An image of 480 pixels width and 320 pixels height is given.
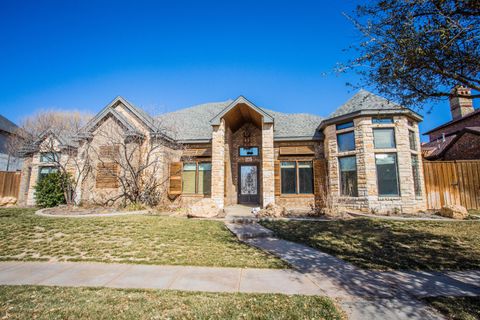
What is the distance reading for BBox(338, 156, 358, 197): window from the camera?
1120 centimetres

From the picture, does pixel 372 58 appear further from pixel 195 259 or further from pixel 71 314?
pixel 71 314

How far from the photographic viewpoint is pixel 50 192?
12.8 meters

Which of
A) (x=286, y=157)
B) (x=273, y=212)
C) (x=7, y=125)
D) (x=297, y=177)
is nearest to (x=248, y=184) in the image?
(x=286, y=157)

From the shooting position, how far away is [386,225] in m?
7.89

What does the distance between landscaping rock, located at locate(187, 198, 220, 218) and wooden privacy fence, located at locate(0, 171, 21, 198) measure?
15.4 m

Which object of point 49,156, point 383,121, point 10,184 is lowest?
point 10,184

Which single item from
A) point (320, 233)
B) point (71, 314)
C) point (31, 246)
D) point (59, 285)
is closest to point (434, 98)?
point (320, 233)

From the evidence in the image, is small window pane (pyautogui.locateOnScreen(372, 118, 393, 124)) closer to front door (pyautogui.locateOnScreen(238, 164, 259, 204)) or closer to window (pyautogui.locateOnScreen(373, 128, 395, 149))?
window (pyautogui.locateOnScreen(373, 128, 395, 149))

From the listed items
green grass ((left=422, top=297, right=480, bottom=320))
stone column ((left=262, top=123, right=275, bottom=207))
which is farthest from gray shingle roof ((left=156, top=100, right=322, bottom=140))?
green grass ((left=422, top=297, right=480, bottom=320))

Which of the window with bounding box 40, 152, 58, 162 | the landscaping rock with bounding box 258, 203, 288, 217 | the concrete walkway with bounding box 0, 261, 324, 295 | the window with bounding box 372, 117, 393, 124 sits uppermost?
the window with bounding box 372, 117, 393, 124

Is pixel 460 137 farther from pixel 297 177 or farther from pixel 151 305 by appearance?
pixel 151 305

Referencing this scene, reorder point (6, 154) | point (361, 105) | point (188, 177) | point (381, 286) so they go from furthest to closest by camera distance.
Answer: point (6, 154) → point (188, 177) → point (361, 105) → point (381, 286)

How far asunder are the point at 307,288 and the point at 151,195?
1098 cm

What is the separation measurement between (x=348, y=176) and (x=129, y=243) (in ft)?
34.6
